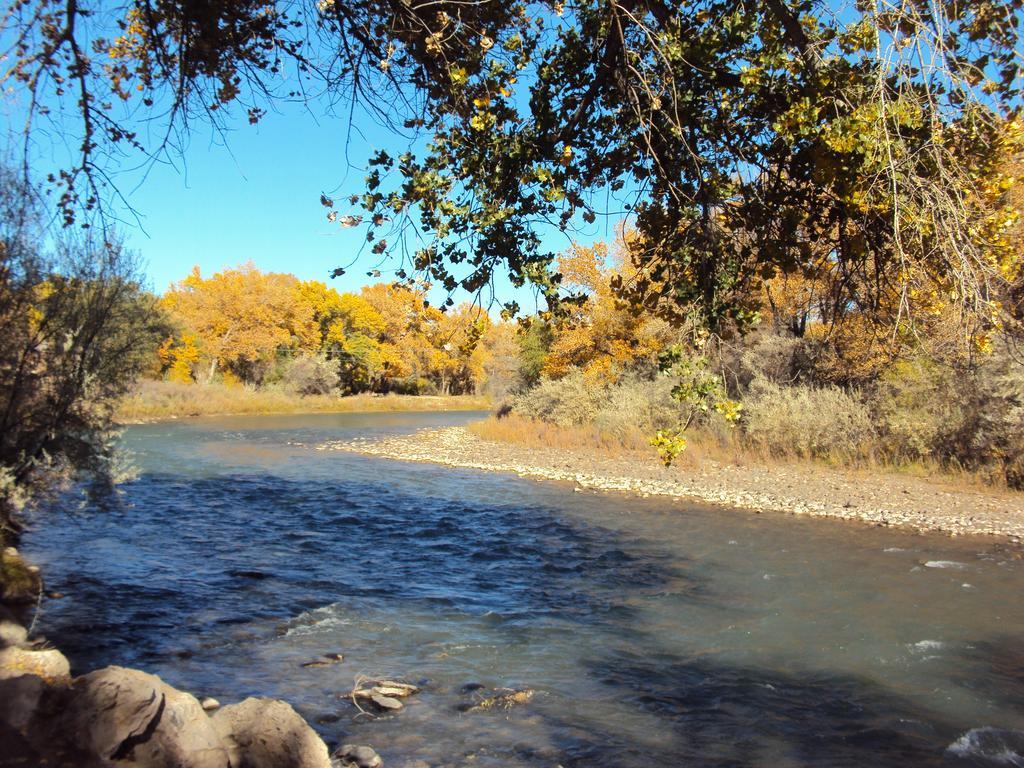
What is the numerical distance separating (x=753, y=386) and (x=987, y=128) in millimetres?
18894

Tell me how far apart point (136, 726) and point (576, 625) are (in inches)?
204

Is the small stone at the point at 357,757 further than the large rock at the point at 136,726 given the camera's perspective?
Yes

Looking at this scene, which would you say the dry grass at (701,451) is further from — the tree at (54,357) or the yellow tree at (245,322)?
the yellow tree at (245,322)

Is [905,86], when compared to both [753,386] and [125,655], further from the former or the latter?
[753,386]

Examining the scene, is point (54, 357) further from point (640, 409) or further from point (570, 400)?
point (570, 400)

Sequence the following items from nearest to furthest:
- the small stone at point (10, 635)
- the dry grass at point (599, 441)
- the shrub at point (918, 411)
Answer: the small stone at point (10, 635) < the shrub at point (918, 411) < the dry grass at point (599, 441)

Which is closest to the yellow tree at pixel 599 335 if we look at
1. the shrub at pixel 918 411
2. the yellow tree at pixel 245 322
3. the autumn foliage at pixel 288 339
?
the shrub at pixel 918 411

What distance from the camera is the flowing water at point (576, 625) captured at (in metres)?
5.43

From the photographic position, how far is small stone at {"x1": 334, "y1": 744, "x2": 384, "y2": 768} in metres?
4.53

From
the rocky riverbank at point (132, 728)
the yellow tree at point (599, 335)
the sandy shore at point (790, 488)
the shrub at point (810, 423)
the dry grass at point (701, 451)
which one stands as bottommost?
the rocky riverbank at point (132, 728)

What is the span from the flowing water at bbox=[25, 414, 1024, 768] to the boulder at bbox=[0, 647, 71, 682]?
1.41 meters

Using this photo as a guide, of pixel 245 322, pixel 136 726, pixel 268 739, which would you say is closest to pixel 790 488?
pixel 268 739

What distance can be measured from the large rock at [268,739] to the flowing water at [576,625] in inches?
38.9

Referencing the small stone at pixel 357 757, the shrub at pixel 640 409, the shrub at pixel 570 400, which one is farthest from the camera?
the shrub at pixel 570 400
